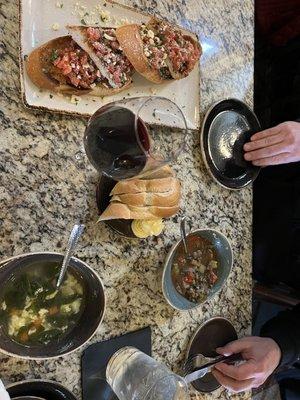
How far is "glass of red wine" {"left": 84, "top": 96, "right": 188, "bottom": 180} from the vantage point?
1.00 meters

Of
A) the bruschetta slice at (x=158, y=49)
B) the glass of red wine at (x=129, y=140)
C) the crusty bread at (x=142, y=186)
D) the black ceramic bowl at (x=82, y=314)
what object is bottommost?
the black ceramic bowl at (x=82, y=314)

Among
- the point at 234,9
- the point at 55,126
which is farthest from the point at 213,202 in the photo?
the point at 234,9

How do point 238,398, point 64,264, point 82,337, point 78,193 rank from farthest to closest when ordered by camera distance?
point 238,398
point 78,193
point 82,337
point 64,264

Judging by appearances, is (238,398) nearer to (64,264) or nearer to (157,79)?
(64,264)

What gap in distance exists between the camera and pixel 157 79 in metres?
1.34

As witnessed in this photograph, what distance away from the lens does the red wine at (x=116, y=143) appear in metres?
1.00

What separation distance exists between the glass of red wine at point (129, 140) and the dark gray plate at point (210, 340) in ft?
2.36

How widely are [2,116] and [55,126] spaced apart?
0.15 m

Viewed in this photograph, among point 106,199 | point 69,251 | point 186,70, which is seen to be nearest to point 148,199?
point 106,199

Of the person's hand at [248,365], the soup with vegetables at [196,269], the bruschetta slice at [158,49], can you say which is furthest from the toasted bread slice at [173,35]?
the person's hand at [248,365]

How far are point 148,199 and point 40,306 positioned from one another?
0.39 meters

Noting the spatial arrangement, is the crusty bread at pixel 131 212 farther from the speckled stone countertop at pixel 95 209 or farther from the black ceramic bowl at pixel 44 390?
the black ceramic bowl at pixel 44 390

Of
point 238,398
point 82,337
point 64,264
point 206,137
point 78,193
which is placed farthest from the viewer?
point 238,398

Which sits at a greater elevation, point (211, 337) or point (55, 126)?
point (55, 126)
